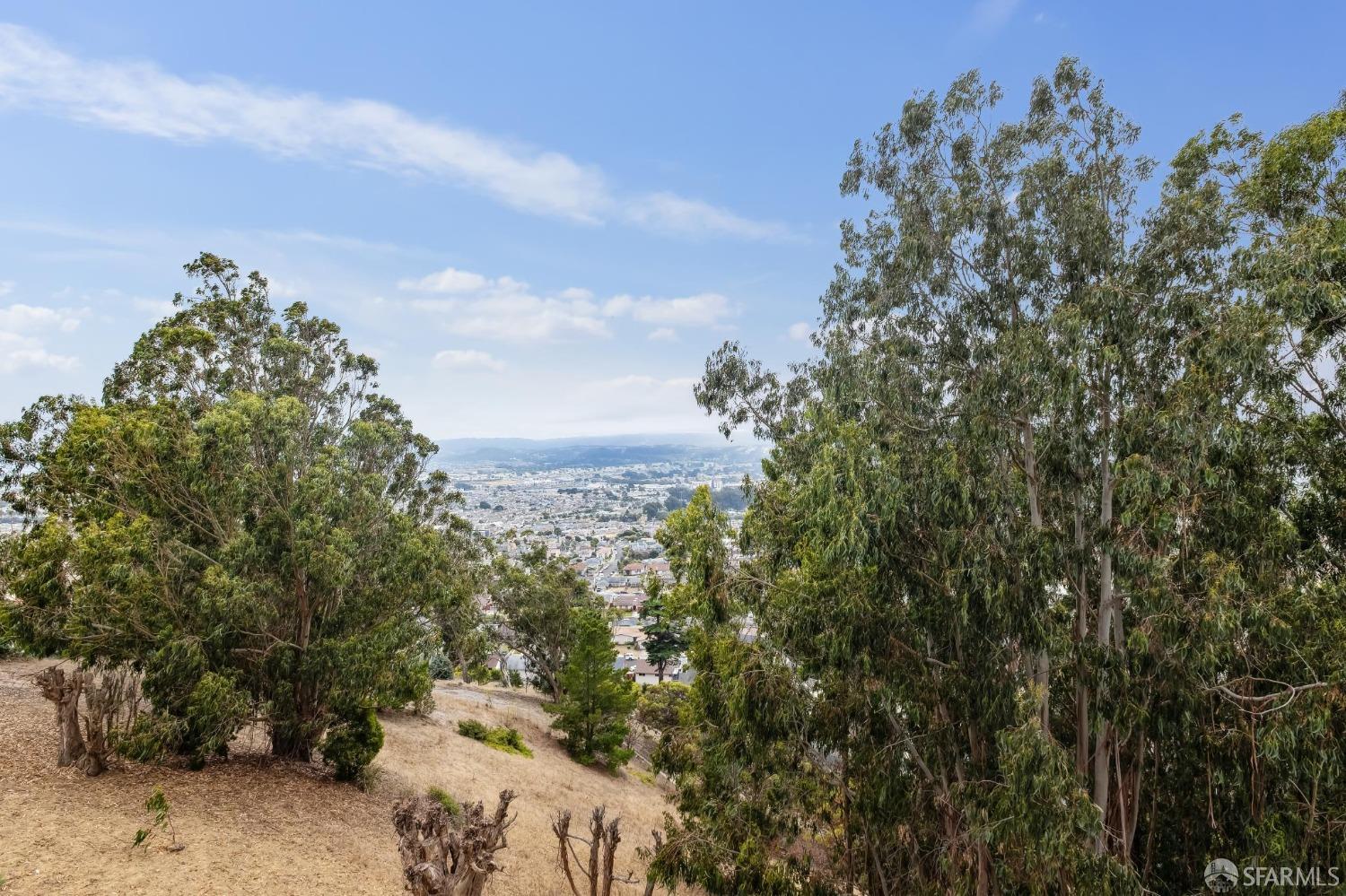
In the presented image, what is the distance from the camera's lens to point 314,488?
36.1 feet

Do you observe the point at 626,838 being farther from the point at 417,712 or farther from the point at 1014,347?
the point at 1014,347

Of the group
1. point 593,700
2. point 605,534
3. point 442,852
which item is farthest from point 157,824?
point 605,534

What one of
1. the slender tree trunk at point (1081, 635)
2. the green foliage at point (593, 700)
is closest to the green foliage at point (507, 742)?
the green foliage at point (593, 700)

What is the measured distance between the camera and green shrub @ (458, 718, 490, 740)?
20781 millimetres

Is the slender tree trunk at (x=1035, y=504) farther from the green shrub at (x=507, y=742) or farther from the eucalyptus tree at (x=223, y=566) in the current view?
the green shrub at (x=507, y=742)

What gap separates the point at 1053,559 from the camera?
7816 mm

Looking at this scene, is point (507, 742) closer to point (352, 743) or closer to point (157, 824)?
point (352, 743)

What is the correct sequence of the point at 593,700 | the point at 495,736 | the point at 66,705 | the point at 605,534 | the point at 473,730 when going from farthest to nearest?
1. the point at 605,534
2. the point at 593,700
3. the point at 495,736
4. the point at 473,730
5. the point at 66,705

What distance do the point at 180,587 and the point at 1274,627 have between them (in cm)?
1423

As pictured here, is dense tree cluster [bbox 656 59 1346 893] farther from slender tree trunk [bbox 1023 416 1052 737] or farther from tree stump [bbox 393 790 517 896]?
tree stump [bbox 393 790 517 896]

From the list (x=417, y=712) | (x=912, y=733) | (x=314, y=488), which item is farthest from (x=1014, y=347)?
(x=417, y=712)

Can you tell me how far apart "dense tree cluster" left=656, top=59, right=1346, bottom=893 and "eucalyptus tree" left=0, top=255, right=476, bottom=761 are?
18.7 ft

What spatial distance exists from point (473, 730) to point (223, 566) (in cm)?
1231

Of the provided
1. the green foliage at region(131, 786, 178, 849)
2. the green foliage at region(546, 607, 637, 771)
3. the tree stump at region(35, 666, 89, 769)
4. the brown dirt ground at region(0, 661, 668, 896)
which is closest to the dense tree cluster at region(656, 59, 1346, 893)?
the brown dirt ground at region(0, 661, 668, 896)
